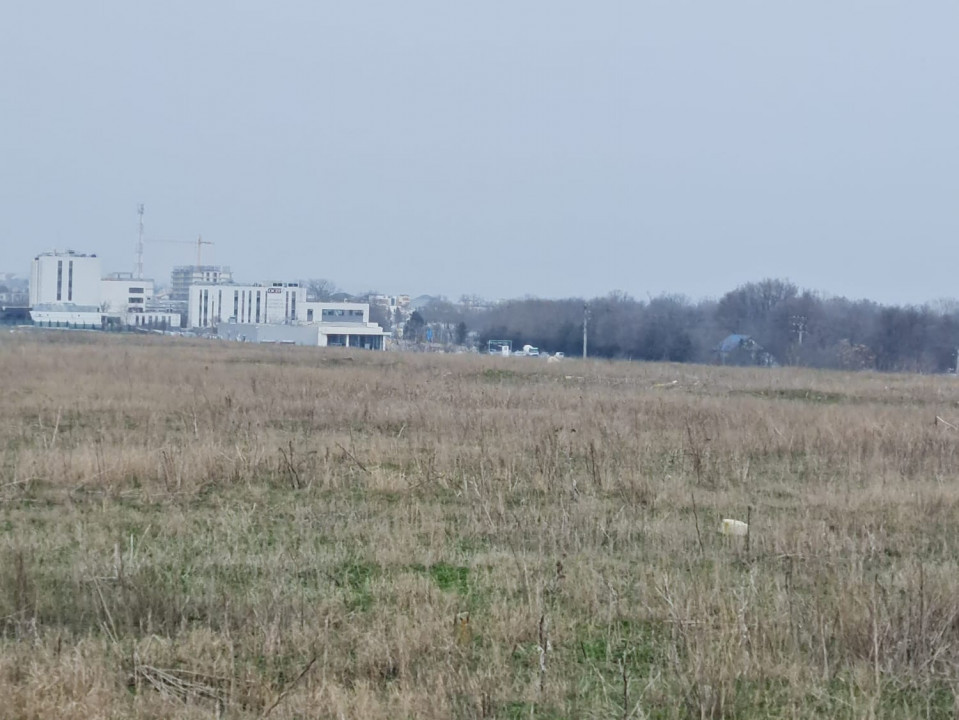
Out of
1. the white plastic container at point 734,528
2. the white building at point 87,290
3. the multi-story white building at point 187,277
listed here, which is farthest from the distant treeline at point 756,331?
the multi-story white building at point 187,277

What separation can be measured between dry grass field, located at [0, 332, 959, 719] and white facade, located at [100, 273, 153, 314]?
127 m

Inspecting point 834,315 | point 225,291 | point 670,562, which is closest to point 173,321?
point 225,291

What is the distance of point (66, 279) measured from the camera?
13612cm

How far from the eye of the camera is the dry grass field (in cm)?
509

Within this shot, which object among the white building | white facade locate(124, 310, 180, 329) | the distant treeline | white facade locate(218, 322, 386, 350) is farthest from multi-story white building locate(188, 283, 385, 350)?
the distant treeline

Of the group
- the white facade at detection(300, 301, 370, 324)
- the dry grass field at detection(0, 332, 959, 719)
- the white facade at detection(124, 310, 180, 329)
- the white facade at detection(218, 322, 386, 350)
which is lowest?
the dry grass field at detection(0, 332, 959, 719)

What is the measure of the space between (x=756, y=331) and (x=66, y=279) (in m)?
91.5

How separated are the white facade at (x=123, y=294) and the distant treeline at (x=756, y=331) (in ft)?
193

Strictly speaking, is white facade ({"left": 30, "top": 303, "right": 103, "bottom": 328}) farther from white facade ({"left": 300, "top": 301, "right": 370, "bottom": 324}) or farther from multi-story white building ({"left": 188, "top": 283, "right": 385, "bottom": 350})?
white facade ({"left": 300, "top": 301, "right": 370, "bottom": 324})

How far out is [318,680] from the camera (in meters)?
5.14

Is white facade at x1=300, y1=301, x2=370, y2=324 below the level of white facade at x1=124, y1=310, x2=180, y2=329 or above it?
above

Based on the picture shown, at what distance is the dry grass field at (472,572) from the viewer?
509 cm

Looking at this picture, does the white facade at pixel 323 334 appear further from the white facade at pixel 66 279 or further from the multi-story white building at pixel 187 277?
the multi-story white building at pixel 187 277

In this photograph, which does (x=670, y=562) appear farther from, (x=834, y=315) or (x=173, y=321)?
(x=173, y=321)
